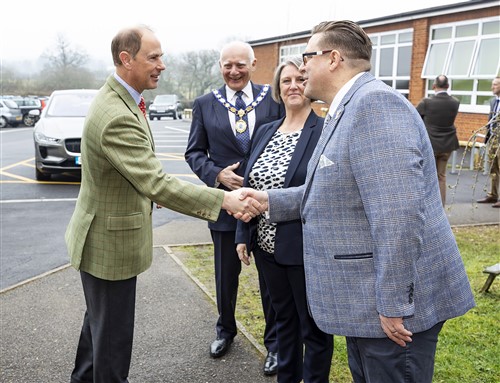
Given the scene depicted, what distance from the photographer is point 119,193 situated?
287cm

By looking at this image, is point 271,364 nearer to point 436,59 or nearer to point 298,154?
point 298,154

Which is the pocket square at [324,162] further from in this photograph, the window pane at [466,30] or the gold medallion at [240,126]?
the window pane at [466,30]

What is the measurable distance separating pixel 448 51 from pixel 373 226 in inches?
785

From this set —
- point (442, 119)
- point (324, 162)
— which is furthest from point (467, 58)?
point (324, 162)

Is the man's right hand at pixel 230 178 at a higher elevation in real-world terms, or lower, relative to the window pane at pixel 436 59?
lower

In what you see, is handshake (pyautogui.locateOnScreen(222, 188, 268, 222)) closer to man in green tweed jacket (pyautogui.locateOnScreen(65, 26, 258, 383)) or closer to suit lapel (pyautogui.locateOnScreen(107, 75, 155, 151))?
man in green tweed jacket (pyautogui.locateOnScreen(65, 26, 258, 383))

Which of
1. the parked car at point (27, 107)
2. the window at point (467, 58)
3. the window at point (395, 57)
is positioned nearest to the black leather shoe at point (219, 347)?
the window at point (467, 58)

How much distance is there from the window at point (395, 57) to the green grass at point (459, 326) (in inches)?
667

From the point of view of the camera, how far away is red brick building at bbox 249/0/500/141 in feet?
60.6

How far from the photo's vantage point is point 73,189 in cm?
1130

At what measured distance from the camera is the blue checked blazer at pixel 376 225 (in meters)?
1.98

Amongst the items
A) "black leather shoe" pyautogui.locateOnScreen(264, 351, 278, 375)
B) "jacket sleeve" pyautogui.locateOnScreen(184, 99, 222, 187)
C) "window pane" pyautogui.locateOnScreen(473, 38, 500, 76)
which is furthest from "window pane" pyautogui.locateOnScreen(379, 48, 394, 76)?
"black leather shoe" pyautogui.locateOnScreen(264, 351, 278, 375)

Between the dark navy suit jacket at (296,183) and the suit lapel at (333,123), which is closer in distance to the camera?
the suit lapel at (333,123)

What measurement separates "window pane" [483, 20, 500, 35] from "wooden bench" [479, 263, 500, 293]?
49.6 feet
